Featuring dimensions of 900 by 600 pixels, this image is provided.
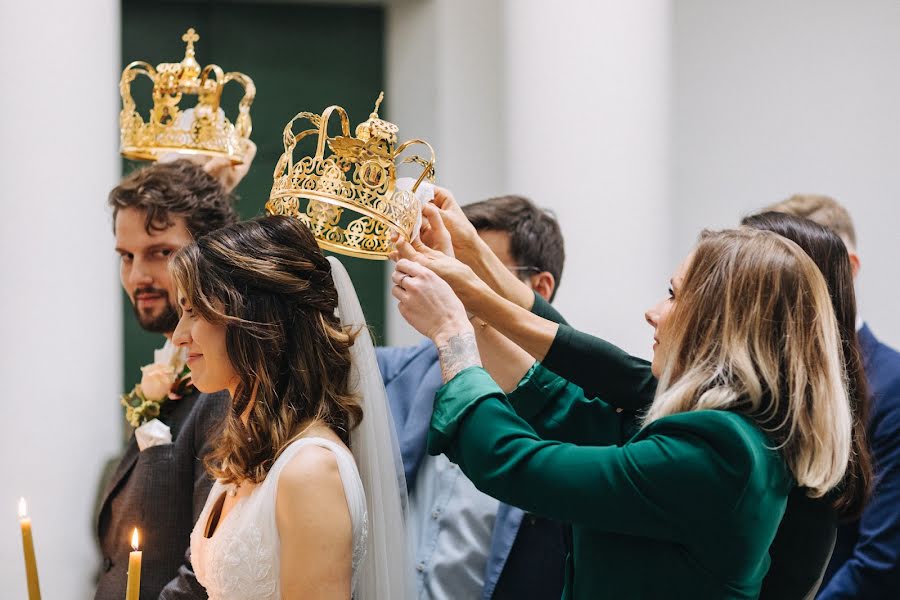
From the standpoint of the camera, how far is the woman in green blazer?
6.86 feet

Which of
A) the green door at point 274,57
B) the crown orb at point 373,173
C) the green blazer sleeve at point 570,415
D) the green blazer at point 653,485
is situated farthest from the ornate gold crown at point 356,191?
the green door at point 274,57

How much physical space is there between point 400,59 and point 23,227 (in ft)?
8.17

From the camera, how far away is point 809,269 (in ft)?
7.48

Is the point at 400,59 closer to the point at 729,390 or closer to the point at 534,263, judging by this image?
the point at 534,263

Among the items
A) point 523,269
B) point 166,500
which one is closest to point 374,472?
point 166,500

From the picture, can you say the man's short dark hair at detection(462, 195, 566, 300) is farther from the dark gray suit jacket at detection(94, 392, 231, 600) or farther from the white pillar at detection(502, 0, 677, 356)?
the dark gray suit jacket at detection(94, 392, 231, 600)

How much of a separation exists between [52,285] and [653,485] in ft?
7.57

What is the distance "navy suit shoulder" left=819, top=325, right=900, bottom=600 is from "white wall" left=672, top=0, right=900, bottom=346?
7.64ft

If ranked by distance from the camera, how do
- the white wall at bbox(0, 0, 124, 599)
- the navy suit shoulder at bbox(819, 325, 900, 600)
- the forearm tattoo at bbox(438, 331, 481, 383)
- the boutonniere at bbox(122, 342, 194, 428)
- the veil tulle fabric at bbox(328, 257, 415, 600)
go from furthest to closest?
the white wall at bbox(0, 0, 124, 599)
the boutonniere at bbox(122, 342, 194, 428)
the navy suit shoulder at bbox(819, 325, 900, 600)
the veil tulle fabric at bbox(328, 257, 415, 600)
the forearm tattoo at bbox(438, 331, 481, 383)

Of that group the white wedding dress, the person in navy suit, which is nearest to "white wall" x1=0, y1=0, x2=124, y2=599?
the white wedding dress

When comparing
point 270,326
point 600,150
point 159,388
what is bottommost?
point 159,388

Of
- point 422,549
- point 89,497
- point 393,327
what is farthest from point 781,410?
point 393,327

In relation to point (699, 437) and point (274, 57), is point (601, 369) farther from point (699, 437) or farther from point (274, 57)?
point (274, 57)

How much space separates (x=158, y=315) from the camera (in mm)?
3506
